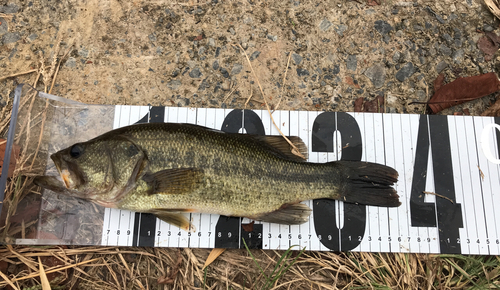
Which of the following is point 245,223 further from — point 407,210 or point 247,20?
point 247,20

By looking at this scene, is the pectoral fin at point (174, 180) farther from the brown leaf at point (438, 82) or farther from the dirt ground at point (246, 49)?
the brown leaf at point (438, 82)

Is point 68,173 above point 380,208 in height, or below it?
above

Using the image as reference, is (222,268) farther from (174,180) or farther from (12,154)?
(12,154)

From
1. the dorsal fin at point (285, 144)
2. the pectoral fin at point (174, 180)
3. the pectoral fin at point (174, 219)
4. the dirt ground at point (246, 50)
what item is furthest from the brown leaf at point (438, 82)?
the pectoral fin at point (174, 219)

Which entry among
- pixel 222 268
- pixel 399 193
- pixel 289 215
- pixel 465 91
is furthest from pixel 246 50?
pixel 465 91

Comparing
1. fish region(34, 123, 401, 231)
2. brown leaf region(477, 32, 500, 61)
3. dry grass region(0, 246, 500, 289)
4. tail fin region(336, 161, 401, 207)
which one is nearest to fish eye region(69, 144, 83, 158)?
fish region(34, 123, 401, 231)

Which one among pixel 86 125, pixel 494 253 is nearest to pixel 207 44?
pixel 86 125

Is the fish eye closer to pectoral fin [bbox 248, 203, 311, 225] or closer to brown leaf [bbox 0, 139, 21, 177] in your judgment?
brown leaf [bbox 0, 139, 21, 177]
